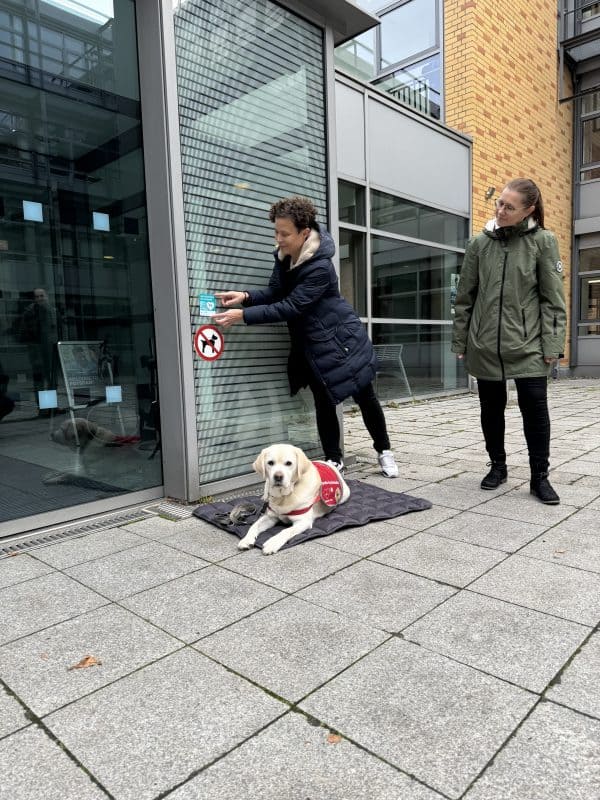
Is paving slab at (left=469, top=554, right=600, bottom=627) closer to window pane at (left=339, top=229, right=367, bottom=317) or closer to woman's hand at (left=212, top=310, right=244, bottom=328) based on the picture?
woman's hand at (left=212, top=310, right=244, bottom=328)

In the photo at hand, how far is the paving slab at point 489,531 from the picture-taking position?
3.01m

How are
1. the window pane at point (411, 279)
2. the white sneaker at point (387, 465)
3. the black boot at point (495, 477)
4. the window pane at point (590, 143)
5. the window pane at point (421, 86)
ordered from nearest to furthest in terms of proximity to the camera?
1. the black boot at point (495, 477)
2. the white sneaker at point (387, 465)
3. the window pane at point (411, 279)
4. the window pane at point (421, 86)
5. the window pane at point (590, 143)

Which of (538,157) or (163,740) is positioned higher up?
(538,157)

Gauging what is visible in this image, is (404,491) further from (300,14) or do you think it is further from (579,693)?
(300,14)

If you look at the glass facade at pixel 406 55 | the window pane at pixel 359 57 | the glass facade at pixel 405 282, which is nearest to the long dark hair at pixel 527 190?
the glass facade at pixel 405 282

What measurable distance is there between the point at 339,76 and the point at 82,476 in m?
6.48

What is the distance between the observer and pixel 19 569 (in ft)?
9.16

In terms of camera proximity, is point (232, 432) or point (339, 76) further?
point (339, 76)

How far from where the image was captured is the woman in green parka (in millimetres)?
3652

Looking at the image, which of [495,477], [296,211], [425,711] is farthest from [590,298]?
[425,711]

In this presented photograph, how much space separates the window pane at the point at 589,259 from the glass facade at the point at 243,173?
39.9 ft

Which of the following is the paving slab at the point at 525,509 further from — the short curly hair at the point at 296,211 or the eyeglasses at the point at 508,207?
the short curly hair at the point at 296,211

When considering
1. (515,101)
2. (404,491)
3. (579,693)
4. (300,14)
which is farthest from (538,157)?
(579,693)

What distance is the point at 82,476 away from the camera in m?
3.76
